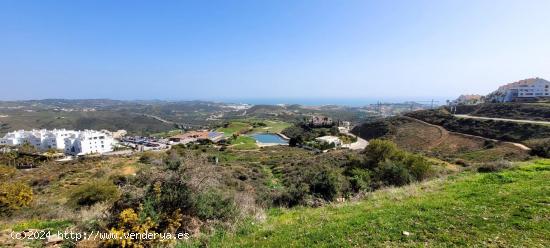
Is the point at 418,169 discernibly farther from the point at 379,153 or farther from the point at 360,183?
the point at 360,183

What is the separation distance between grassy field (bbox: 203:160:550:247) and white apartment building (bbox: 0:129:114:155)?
81.3 meters

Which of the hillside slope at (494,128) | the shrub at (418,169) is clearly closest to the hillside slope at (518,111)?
the hillside slope at (494,128)

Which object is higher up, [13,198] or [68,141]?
[13,198]

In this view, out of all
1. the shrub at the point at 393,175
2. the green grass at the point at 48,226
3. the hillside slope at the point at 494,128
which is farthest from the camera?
the hillside slope at the point at 494,128

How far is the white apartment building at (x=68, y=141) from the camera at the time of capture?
77375 millimetres

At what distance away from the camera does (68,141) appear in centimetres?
8156

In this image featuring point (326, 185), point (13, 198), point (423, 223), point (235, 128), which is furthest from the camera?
point (235, 128)

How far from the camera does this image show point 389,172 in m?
16.5

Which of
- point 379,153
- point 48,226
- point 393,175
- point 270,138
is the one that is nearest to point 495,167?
point 393,175

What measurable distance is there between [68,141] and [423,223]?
97.9 m

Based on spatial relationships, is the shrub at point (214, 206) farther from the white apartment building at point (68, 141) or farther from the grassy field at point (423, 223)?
the white apartment building at point (68, 141)

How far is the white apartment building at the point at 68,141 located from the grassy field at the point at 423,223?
81.3 meters

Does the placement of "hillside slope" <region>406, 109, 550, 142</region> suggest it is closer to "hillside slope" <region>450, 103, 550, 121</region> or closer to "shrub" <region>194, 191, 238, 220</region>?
"hillside slope" <region>450, 103, 550, 121</region>

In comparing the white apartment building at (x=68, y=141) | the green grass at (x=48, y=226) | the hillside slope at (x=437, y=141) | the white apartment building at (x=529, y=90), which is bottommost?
the white apartment building at (x=68, y=141)
